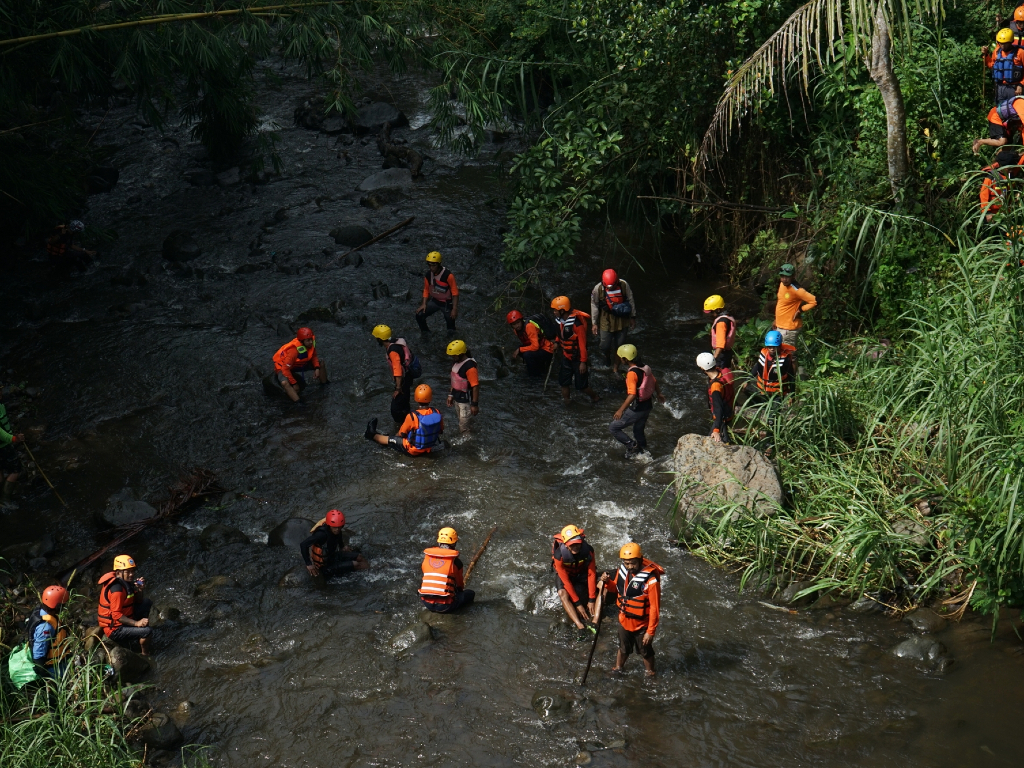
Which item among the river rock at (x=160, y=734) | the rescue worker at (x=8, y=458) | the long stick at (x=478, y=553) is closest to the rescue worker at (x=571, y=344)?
the long stick at (x=478, y=553)

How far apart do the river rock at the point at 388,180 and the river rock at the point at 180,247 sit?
3419 mm

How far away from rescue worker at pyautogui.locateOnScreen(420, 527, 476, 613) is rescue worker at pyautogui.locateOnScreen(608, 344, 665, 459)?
2.90 meters

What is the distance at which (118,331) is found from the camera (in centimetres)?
1403

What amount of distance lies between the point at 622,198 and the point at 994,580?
24.6 feet

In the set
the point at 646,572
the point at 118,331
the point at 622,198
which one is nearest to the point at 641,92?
the point at 622,198

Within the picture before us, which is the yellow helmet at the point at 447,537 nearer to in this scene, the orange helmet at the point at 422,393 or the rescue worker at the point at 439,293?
the orange helmet at the point at 422,393

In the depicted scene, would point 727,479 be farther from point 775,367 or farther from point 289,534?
point 289,534

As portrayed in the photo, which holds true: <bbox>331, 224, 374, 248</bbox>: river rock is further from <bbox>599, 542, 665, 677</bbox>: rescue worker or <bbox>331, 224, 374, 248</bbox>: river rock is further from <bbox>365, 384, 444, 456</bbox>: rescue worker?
<bbox>599, 542, 665, 677</bbox>: rescue worker

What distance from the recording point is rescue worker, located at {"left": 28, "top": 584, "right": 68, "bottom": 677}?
24.2 feet

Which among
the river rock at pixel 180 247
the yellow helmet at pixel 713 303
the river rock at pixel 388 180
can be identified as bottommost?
the river rock at pixel 180 247

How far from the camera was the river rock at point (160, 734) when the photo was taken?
706 centimetres

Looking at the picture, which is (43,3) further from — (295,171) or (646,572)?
(646,572)

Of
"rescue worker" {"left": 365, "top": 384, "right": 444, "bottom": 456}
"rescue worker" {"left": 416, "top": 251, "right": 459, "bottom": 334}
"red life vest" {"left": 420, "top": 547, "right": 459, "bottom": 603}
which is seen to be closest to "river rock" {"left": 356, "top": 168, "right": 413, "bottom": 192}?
"rescue worker" {"left": 416, "top": 251, "right": 459, "bottom": 334}

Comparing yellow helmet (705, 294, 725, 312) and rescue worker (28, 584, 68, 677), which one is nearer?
rescue worker (28, 584, 68, 677)
